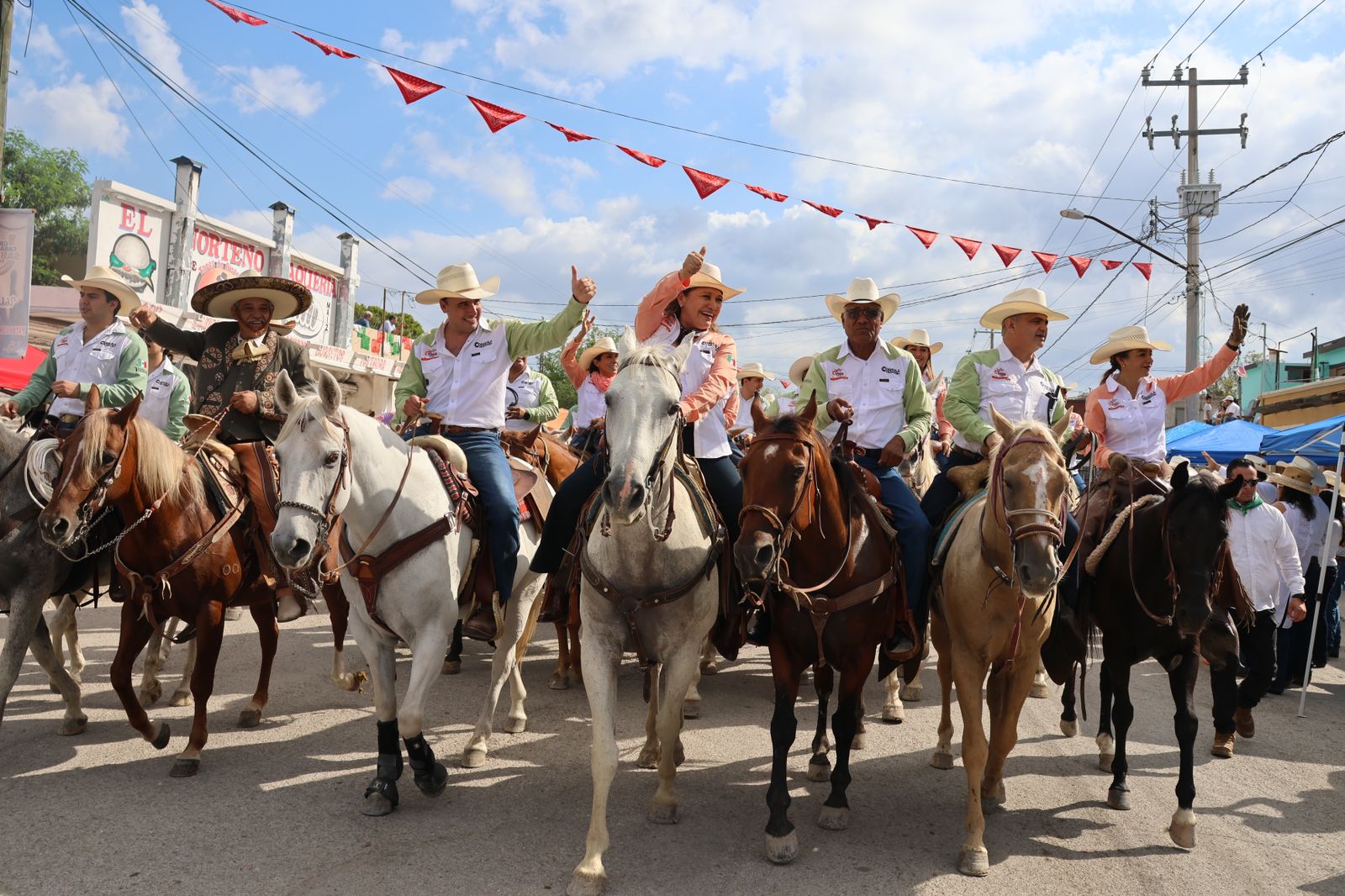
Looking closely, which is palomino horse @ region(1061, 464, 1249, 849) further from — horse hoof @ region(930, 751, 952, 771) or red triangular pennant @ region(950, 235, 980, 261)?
red triangular pennant @ region(950, 235, 980, 261)

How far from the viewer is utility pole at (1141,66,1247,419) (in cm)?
2023

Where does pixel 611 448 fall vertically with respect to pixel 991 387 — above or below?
below

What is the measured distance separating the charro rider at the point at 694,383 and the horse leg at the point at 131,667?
2.47 m

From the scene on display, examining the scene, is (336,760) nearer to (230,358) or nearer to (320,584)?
(320,584)

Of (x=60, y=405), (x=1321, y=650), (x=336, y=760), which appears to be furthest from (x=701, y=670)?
(x=1321, y=650)

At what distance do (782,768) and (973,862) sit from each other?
1.00 metres

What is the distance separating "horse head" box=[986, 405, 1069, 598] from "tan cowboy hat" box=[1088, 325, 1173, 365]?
245cm

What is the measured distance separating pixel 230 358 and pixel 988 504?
5481 mm

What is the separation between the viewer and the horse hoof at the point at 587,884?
12.2ft

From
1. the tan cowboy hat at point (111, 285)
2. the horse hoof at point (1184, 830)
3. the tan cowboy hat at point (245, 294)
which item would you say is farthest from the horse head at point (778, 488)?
the tan cowboy hat at point (111, 285)

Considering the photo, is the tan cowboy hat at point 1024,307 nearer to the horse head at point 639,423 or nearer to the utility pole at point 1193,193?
the horse head at point 639,423

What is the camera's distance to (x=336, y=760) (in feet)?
17.5

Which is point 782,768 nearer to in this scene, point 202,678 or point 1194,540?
point 1194,540

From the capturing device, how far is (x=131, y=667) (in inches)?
203
